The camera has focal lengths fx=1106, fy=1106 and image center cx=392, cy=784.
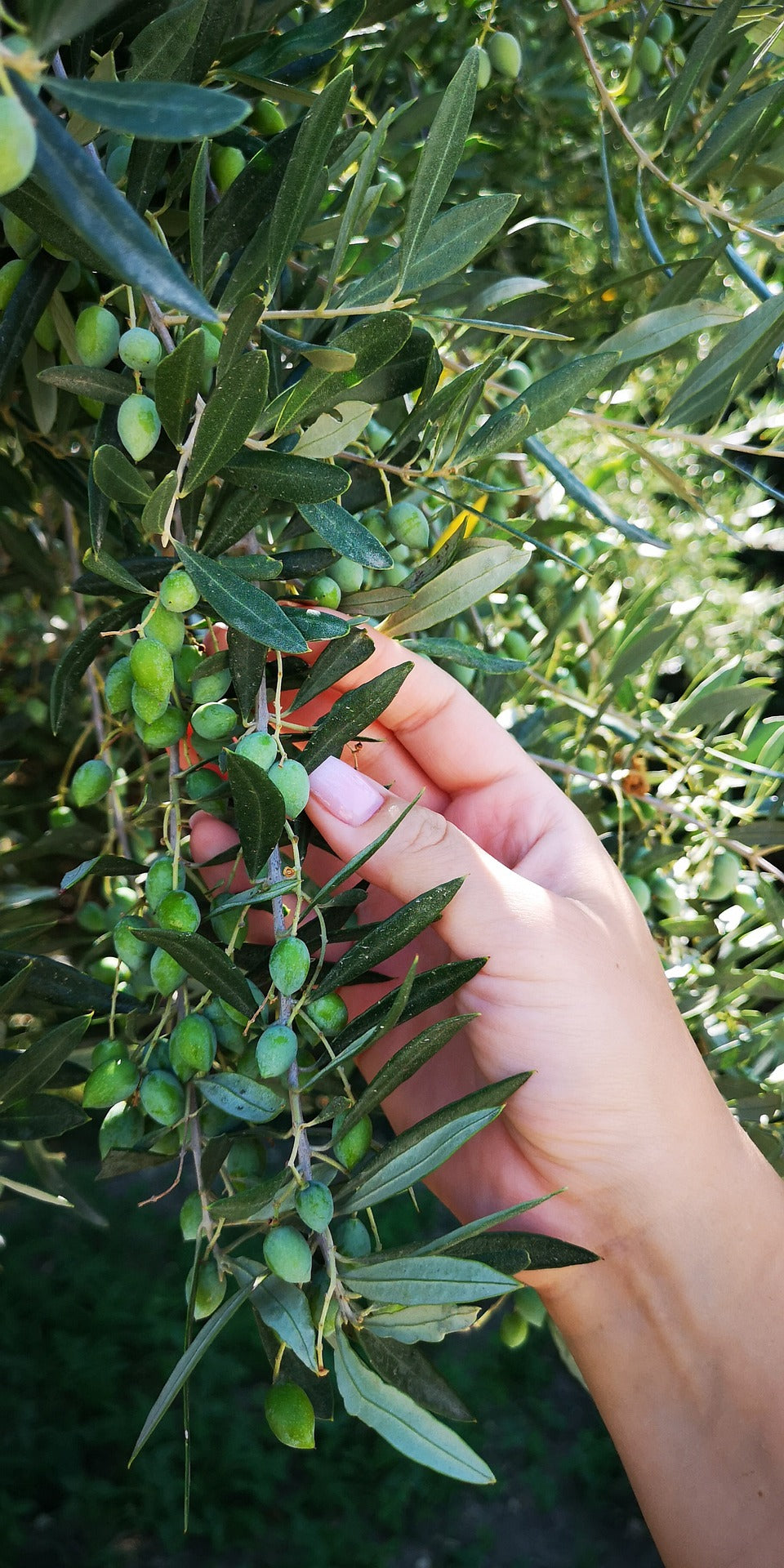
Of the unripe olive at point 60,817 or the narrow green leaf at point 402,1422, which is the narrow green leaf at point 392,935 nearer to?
the narrow green leaf at point 402,1422

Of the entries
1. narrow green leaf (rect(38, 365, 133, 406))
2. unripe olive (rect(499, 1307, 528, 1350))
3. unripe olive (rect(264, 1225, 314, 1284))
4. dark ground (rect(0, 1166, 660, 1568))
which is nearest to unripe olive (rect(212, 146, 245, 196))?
narrow green leaf (rect(38, 365, 133, 406))

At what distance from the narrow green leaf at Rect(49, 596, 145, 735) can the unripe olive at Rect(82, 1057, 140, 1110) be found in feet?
0.66

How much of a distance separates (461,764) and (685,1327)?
1.66 ft

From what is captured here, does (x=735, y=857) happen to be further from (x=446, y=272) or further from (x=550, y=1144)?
(x=446, y=272)

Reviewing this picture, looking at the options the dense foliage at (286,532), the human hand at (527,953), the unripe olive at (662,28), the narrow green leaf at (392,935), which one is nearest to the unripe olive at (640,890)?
the dense foliage at (286,532)

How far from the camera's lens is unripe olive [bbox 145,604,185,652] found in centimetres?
57

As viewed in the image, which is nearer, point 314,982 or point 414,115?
point 314,982

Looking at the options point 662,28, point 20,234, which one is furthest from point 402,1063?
point 662,28

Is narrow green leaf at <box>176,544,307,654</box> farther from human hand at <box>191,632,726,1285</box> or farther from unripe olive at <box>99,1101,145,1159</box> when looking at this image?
unripe olive at <box>99,1101,145,1159</box>

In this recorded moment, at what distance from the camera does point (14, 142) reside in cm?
33

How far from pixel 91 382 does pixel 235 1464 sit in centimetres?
243

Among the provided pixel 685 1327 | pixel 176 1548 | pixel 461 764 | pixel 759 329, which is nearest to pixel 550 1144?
pixel 685 1327

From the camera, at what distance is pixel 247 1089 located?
57 centimetres

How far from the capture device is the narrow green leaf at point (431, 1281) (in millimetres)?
521
